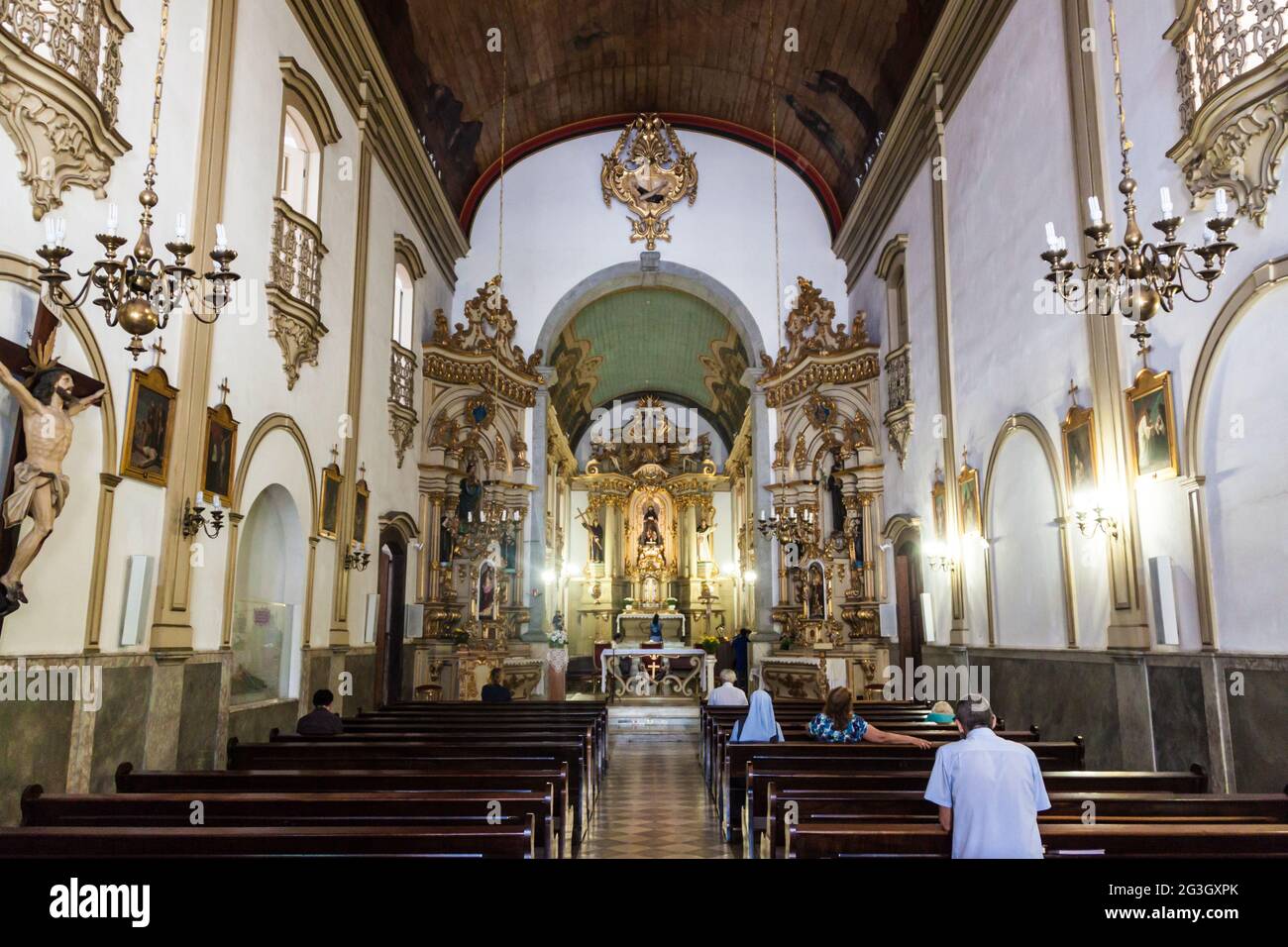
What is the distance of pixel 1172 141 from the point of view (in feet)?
22.6

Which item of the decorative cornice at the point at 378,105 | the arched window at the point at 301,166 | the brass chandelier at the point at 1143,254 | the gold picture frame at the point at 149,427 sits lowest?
the gold picture frame at the point at 149,427

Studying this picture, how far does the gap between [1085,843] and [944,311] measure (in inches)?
364

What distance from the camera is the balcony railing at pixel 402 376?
45.9 ft

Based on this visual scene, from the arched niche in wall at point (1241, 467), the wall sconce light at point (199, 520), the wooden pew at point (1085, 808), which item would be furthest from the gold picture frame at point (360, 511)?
the arched niche in wall at point (1241, 467)

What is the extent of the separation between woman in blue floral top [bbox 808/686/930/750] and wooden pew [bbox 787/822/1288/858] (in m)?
2.90

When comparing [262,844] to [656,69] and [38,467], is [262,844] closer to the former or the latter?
[38,467]

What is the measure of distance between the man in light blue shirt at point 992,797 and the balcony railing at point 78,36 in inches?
248

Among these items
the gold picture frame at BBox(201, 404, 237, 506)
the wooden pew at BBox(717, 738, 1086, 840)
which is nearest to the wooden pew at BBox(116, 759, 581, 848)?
the wooden pew at BBox(717, 738, 1086, 840)

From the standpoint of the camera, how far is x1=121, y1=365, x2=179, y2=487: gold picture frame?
6676 millimetres

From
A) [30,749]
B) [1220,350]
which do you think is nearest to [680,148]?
[1220,350]

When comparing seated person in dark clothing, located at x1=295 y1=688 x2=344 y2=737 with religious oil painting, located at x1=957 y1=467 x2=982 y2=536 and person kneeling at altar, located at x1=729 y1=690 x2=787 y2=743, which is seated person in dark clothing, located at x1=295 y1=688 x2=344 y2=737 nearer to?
person kneeling at altar, located at x1=729 y1=690 x2=787 y2=743

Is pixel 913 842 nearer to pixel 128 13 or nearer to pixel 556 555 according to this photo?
pixel 128 13

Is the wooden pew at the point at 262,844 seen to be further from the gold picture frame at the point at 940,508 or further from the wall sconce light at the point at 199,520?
the gold picture frame at the point at 940,508
